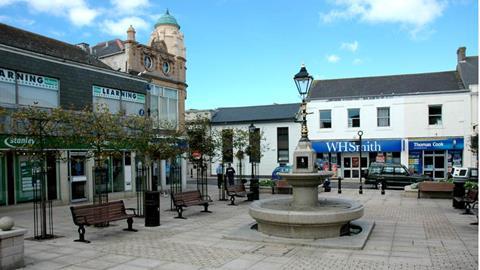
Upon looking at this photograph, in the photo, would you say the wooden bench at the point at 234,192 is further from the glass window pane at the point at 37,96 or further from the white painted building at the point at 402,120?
the white painted building at the point at 402,120

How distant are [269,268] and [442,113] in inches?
1185

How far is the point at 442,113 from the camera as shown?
33.0 meters

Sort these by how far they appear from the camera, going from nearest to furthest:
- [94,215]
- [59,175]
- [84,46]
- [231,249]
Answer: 1. [231,249]
2. [94,215]
3. [59,175]
4. [84,46]

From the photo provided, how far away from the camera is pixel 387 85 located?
3634cm

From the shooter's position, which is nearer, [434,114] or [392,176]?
[392,176]

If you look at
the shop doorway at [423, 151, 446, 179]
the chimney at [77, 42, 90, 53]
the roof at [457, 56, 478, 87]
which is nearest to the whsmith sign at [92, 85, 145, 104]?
the chimney at [77, 42, 90, 53]

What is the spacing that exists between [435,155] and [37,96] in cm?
2925

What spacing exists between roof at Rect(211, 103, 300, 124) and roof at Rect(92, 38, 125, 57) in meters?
16.3

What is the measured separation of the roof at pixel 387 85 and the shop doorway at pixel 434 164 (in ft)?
16.9

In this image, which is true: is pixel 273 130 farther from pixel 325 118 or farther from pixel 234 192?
pixel 234 192

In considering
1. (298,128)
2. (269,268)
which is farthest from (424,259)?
(298,128)

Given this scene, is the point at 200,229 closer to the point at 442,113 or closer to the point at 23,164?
the point at 23,164

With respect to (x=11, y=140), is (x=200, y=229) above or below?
below

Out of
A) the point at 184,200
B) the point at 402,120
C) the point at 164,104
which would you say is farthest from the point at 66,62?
the point at 402,120
